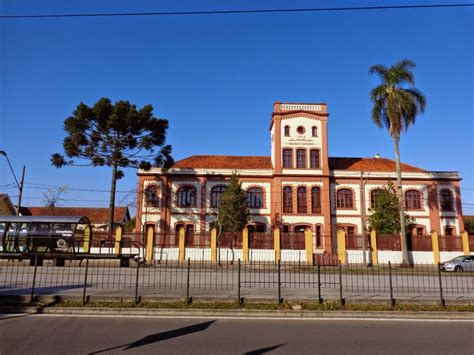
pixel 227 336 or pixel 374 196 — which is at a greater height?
pixel 374 196

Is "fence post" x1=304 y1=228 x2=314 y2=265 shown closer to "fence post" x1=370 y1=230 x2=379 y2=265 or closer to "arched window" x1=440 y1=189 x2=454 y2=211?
"fence post" x1=370 y1=230 x2=379 y2=265

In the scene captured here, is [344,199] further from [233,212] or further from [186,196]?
[186,196]

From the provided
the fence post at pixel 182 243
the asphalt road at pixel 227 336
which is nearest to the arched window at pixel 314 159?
the fence post at pixel 182 243

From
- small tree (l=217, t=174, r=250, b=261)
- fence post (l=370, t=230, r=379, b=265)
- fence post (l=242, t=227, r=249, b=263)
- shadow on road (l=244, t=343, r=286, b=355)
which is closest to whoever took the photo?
shadow on road (l=244, t=343, r=286, b=355)

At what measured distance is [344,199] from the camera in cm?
3828

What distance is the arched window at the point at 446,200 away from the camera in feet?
126

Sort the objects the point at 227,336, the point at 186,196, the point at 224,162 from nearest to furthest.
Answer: the point at 227,336
the point at 186,196
the point at 224,162

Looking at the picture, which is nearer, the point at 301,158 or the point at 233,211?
the point at 233,211

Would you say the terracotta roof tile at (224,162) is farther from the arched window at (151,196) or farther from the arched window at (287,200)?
the arched window at (151,196)

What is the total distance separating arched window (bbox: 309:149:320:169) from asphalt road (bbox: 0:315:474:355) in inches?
1219

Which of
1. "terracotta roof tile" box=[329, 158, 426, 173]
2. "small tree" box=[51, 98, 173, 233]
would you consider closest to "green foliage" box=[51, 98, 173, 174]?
"small tree" box=[51, 98, 173, 233]

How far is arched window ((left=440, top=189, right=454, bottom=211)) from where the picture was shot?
38312 millimetres

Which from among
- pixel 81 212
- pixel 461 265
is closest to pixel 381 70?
pixel 461 265

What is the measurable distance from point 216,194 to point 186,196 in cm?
306
